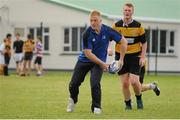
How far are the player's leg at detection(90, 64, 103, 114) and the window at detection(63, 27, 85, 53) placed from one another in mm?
26433

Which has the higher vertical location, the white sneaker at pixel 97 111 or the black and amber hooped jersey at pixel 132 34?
the black and amber hooped jersey at pixel 132 34

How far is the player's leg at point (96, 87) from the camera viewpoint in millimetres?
13500

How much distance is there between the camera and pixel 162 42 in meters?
40.5

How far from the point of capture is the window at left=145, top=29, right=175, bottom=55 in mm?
40000

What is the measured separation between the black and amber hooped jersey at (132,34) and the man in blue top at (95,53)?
2.30ft

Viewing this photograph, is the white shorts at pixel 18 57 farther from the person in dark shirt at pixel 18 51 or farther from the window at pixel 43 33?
the window at pixel 43 33

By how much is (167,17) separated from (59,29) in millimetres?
6029

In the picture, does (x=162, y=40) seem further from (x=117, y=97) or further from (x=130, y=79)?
(x=130, y=79)

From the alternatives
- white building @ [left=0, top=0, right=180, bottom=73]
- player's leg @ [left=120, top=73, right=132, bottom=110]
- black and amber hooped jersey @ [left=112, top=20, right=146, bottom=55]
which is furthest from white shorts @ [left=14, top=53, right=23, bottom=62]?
black and amber hooped jersey @ [left=112, top=20, right=146, bottom=55]

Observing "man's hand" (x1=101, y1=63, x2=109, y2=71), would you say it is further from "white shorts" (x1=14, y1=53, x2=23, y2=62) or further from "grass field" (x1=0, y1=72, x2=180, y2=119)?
"white shorts" (x1=14, y1=53, x2=23, y2=62)

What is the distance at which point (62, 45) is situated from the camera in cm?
4000

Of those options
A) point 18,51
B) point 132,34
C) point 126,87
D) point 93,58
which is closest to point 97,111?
point 93,58

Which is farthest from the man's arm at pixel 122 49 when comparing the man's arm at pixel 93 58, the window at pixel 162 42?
the window at pixel 162 42

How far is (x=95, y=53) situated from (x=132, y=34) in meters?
1.28
